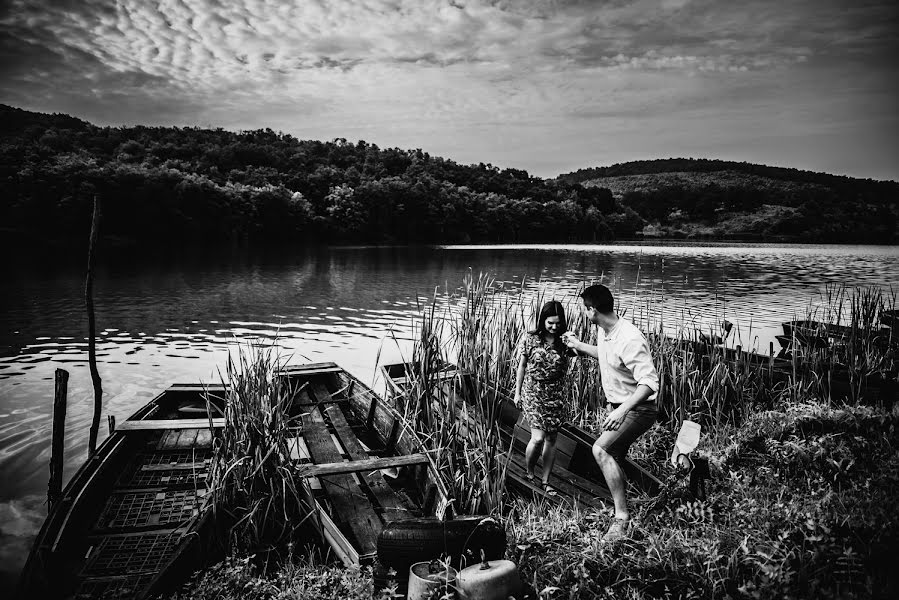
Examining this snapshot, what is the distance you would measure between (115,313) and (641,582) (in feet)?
58.9

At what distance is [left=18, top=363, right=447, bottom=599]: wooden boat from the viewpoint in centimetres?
362

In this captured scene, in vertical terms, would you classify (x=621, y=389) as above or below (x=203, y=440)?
above

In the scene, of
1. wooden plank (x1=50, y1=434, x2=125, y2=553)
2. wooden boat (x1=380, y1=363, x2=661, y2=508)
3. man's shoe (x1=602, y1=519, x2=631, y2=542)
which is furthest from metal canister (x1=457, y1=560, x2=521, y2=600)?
wooden plank (x1=50, y1=434, x2=125, y2=553)

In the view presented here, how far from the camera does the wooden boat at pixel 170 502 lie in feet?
11.9

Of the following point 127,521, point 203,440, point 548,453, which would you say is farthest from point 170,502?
point 548,453

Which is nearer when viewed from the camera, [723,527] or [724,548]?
[724,548]

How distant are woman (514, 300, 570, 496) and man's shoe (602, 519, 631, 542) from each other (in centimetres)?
81

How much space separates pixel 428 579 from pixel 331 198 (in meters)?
62.5

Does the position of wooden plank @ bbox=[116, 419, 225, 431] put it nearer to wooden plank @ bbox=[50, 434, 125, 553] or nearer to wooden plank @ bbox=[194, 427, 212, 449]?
wooden plank @ bbox=[50, 434, 125, 553]

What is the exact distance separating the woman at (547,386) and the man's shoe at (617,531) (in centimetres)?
81

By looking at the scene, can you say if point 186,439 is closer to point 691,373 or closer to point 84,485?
point 84,485

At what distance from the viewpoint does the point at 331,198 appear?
204 feet

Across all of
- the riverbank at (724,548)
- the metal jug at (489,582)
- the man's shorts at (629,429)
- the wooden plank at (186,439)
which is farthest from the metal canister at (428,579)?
the wooden plank at (186,439)

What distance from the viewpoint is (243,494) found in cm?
422
